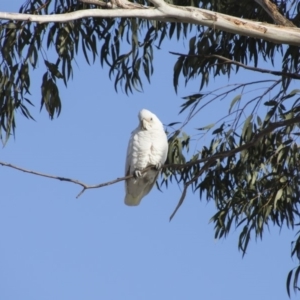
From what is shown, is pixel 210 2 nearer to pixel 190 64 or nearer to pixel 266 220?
pixel 190 64

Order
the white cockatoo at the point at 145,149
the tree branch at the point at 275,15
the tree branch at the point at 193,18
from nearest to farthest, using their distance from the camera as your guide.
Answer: the tree branch at the point at 193,18
the tree branch at the point at 275,15
the white cockatoo at the point at 145,149

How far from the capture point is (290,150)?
525cm

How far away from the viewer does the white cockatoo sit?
4.64 meters

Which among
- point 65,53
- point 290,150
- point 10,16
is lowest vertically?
point 290,150

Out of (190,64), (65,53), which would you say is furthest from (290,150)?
(65,53)

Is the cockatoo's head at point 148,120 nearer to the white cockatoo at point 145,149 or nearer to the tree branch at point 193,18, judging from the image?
the white cockatoo at point 145,149

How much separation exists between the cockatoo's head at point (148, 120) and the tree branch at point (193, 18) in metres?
0.66

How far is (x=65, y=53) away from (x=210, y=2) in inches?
34.9

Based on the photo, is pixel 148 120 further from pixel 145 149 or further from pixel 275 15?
pixel 275 15

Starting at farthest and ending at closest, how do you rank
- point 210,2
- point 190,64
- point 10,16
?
point 210,2 < point 190,64 < point 10,16

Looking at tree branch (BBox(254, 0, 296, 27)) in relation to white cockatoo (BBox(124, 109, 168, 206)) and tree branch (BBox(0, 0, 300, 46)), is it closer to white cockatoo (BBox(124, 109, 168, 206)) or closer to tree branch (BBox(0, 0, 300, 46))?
tree branch (BBox(0, 0, 300, 46))

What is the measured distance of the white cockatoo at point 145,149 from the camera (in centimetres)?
464

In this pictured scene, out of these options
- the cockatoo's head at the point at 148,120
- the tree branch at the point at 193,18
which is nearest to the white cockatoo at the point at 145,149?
the cockatoo's head at the point at 148,120

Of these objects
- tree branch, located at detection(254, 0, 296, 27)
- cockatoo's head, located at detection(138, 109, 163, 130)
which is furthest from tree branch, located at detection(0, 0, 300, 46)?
cockatoo's head, located at detection(138, 109, 163, 130)
